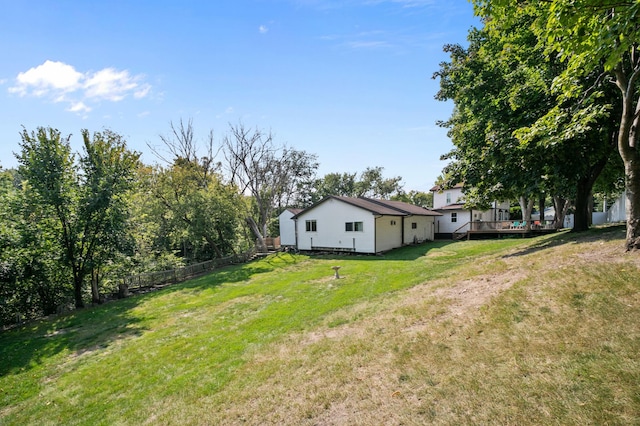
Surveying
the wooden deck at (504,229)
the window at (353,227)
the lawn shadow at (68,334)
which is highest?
the window at (353,227)

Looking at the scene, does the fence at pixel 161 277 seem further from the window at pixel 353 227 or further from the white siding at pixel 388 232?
the white siding at pixel 388 232

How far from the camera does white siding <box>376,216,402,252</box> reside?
69.9 ft

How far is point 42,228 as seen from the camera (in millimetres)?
12320

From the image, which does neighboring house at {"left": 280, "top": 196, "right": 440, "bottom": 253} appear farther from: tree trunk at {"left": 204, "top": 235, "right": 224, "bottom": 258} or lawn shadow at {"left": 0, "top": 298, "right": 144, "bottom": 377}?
lawn shadow at {"left": 0, "top": 298, "right": 144, "bottom": 377}

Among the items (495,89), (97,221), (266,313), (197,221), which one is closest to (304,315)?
(266,313)

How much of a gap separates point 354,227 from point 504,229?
12.3 meters

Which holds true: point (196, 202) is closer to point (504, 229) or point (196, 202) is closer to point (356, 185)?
point (504, 229)

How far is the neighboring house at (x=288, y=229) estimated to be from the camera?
28.2 meters

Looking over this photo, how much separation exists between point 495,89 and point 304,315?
12.2m

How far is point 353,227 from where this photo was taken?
864 inches

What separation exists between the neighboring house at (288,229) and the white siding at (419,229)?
9915 millimetres

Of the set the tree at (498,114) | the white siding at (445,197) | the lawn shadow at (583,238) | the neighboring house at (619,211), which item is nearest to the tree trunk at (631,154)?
the lawn shadow at (583,238)

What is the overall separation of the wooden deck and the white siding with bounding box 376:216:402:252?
6.61 meters

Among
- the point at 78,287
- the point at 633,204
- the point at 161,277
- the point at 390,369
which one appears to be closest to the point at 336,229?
the point at 161,277
